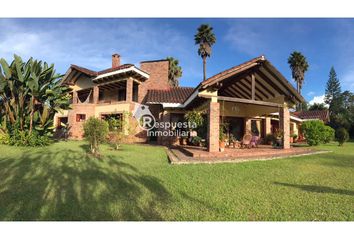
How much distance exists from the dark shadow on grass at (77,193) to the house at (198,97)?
5.50 m

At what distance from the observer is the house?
35.6ft

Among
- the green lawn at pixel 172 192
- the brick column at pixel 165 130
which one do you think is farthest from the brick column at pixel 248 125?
the green lawn at pixel 172 192

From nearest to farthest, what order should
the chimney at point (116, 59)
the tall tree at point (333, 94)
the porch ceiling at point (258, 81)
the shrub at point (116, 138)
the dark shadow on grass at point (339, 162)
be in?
the dark shadow on grass at point (339, 162) < the porch ceiling at point (258, 81) < the shrub at point (116, 138) < the chimney at point (116, 59) < the tall tree at point (333, 94)

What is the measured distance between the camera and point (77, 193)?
14.8ft

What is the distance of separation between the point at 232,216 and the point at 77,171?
5358mm

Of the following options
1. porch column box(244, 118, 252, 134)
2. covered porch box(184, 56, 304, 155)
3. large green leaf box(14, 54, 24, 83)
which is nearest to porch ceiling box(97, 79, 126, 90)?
large green leaf box(14, 54, 24, 83)

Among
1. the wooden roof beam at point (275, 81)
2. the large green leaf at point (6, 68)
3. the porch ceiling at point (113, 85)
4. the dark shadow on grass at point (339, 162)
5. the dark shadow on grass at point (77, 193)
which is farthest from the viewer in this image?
the porch ceiling at point (113, 85)

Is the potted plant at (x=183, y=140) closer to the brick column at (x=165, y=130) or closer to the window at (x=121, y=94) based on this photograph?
the brick column at (x=165, y=130)

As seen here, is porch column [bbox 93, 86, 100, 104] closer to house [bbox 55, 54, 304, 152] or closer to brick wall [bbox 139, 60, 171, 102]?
house [bbox 55, 54, 304, 152]

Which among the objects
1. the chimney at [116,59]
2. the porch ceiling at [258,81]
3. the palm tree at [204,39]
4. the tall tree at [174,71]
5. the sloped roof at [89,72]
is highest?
the palm tree at [204,39]

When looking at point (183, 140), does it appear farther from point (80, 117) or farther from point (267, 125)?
point (80, 117)

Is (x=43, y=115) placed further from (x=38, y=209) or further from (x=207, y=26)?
(x=207, y=26)

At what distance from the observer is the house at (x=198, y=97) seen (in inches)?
427

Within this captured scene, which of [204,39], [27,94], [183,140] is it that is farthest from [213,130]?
[204,39]
